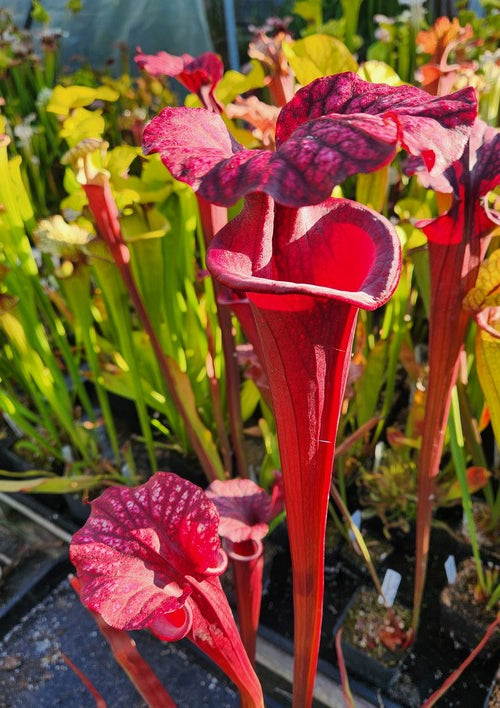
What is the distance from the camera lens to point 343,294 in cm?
32

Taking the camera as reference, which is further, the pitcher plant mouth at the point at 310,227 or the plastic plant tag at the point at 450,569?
the plastic plant tag at the point at 450,569

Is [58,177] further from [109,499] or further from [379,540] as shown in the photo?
[109,499]

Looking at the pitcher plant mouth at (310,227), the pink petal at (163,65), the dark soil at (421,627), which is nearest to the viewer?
the pitcher plant mouth at (310,227)

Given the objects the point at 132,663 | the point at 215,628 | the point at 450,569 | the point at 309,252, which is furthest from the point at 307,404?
the point at 450,569

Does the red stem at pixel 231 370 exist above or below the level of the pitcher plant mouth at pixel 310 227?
below

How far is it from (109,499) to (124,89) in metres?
2.15

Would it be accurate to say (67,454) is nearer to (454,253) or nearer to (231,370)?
(231,370)

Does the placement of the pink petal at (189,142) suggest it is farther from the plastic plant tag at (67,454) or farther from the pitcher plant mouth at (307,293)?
the plastic plant tag at (67,454)

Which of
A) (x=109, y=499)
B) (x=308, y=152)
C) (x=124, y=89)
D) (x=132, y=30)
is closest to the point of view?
(x=308, y=152)

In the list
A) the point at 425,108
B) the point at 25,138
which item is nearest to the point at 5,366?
the point at 25,138

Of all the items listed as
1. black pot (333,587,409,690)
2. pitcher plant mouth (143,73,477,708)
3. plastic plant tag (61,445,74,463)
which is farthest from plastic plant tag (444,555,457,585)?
plastic plant tag (61,445,74,463)

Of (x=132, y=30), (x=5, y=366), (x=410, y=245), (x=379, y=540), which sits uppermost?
(x=132, y=30)

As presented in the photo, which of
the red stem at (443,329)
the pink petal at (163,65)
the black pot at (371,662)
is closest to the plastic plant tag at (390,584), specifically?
the black pot at (371,662)

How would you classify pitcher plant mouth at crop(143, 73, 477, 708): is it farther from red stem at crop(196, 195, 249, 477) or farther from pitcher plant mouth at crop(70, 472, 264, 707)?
red stem at crop(196, 195, 249, 477)
